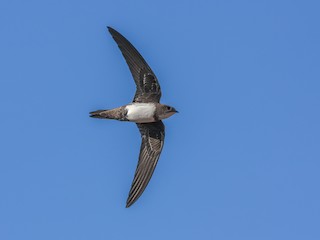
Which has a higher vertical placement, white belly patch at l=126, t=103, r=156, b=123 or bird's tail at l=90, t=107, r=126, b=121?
white belly patch at l=126, t=103, r=156, b=123

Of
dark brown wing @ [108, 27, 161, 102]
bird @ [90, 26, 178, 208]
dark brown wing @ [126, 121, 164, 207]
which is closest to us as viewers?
dark brown wing @ [126, 121, 164, 207]

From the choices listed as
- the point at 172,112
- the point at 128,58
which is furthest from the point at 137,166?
the point at 128,58

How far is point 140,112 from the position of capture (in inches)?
616

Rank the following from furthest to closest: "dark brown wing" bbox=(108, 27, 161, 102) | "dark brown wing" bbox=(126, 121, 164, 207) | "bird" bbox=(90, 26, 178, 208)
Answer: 1. "dark brown wing" bbox=(108, 27, 161, 102)
2. "bird" bbox=(90, 26, 178, 208)
3. "dark brown wing" bbox=(126, 121, 164, 207)

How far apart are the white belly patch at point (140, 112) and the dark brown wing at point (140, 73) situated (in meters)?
0.19

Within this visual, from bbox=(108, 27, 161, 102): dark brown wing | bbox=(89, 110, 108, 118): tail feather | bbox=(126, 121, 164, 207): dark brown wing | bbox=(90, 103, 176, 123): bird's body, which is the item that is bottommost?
bbox=(126, 121, 164, 207): dark brown wing

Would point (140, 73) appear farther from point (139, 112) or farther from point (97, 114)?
point (97, 114)

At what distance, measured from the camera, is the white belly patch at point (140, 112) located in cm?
1564

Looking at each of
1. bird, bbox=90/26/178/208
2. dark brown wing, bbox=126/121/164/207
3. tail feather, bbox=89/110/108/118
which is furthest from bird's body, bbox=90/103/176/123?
dark brown wing, bbox=126/121/164/207

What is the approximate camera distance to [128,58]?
16016 mm

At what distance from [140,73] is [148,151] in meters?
1.88

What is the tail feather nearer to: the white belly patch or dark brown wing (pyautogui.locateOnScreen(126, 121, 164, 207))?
the white belly patch

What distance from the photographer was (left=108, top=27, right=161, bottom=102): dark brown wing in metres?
15.9

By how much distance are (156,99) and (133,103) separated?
0.56 metres
